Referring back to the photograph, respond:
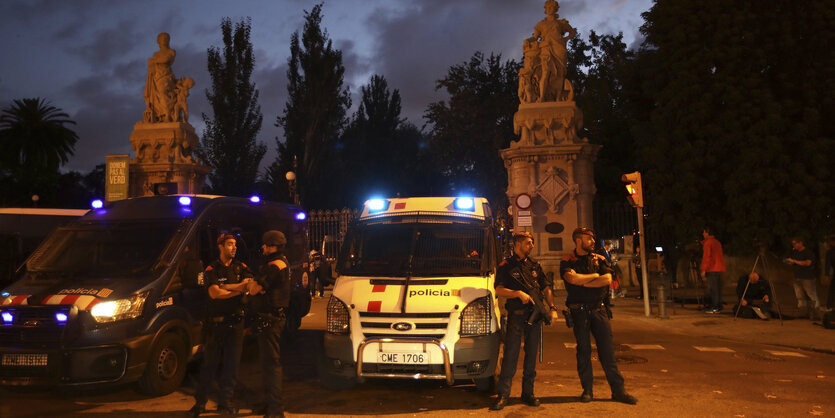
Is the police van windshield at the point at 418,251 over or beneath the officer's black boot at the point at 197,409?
over

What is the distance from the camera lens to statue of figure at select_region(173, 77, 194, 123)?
72.5 ft

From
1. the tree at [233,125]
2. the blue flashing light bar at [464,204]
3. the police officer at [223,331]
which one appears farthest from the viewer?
the tree at [233,125]

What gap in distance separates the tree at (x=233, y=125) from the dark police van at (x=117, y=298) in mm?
25663

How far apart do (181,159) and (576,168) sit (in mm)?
13088

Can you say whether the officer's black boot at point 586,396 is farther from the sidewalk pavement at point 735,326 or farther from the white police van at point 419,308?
the sidewalk pavement at point 735,326

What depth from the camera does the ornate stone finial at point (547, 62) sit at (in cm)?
1938

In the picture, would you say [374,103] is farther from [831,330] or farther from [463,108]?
[831,330]

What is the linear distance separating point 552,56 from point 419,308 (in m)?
14.8

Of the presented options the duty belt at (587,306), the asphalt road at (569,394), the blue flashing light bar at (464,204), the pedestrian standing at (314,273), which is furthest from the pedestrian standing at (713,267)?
the pedestrian standing at (314,273)

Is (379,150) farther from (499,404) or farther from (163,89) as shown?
(499,404)

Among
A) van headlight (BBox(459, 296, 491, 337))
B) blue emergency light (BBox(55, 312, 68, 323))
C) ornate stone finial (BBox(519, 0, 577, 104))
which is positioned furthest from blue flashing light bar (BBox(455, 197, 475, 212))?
ornate stone finial (BBox(519, 0, 577, 104))

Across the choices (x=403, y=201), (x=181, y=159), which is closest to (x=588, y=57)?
(x=181, y=159)

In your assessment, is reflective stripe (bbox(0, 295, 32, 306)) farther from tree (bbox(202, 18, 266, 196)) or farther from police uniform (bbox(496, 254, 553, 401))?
tree (bbox(202, 18, 266, 196))

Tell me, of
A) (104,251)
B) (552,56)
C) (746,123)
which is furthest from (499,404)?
(746,123)
